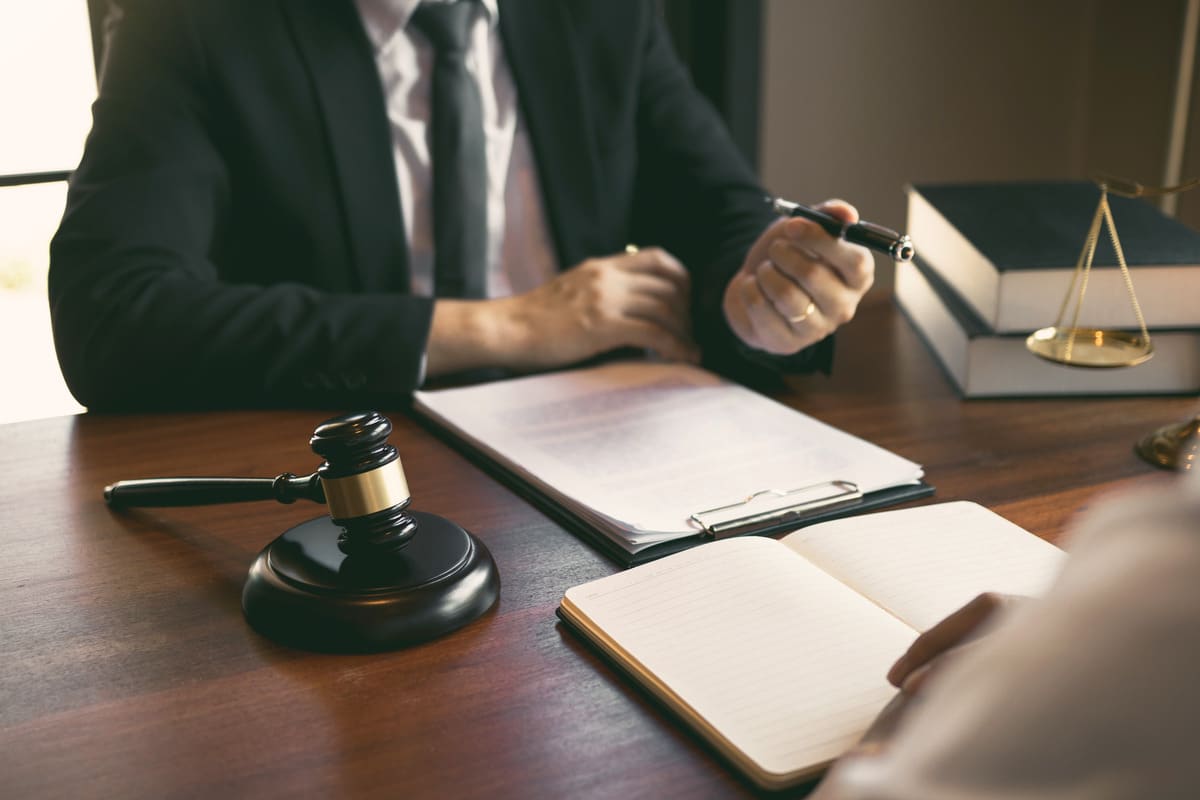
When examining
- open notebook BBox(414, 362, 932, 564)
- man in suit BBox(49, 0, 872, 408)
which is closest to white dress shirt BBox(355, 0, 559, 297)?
man in suit BBox(49, 0, 872, 408)

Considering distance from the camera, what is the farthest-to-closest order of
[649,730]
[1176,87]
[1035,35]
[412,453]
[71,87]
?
[1035,35] → [1176,87] → [71,87] → [412,453] → [649,730]

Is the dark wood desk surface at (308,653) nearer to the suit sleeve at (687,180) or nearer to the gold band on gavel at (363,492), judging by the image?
the gold band on gavel at (363,492)

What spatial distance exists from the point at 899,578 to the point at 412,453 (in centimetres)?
48

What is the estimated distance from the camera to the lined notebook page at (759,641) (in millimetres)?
556

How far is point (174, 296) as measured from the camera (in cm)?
124

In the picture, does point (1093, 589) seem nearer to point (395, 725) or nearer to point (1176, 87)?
point (395, 725)

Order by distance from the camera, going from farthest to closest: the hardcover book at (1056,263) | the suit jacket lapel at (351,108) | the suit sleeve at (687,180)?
the suit sleeve at (687,180) < the suit jacket lapel at (351,108) < the hardcover book at (1056,263)

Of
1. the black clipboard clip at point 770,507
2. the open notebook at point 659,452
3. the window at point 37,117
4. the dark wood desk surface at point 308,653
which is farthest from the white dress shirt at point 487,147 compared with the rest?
the window at point 37,117

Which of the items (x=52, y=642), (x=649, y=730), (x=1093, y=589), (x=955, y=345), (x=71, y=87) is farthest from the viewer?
(x=71, y=87)

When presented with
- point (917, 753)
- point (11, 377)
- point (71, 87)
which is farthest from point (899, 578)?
point (11, 377)

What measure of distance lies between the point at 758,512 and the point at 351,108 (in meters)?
0.85

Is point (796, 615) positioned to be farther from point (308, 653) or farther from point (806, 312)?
point (806, 312)

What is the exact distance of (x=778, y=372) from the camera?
1212 millimetres

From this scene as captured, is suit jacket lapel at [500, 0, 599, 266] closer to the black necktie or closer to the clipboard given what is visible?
the black necktie
